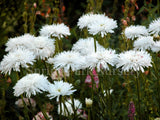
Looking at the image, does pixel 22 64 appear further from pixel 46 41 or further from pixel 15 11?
pixel 15 11

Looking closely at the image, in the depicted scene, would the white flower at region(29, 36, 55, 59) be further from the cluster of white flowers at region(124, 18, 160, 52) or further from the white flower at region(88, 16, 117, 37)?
the cluster of white flowers at region(124, 18, 160, 52)

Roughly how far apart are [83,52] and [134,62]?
45cm

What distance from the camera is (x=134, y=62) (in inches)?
66.9

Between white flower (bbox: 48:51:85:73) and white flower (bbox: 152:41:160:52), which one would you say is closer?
white flower (bbox: 48:51:85:73)

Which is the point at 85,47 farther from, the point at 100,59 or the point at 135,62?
the point at 135,62

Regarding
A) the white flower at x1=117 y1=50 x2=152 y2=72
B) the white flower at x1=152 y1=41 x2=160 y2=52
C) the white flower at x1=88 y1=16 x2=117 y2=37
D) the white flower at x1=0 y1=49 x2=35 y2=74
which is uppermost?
the white flower at x1=88 y1=16 x2=117 y2=37

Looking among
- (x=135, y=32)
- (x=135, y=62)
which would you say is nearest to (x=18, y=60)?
(x=135, y=62)

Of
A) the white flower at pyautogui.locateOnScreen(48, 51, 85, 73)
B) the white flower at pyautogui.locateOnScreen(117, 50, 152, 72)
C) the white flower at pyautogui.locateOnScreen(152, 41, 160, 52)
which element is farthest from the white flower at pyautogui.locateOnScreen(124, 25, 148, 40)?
the white flower at pyautogui.locateOnScreen(48, 51, 85, 73)

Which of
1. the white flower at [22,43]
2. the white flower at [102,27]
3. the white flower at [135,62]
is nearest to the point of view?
the white flower at [135,62]

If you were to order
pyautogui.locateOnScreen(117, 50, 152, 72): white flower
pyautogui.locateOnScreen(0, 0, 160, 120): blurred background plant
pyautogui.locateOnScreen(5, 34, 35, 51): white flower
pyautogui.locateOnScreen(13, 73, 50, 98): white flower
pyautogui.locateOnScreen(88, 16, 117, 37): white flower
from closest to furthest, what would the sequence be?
pyautogui.locateOnScreen(13, 73, 50, 98): white flower → pyautogui.locateOnScreen(117, 50, 152, 72): white flower → pyautogui.locateOnScreen(88, 16, 117, 37): white flower → pyautogui.locateOnScreen(5, 34, 35, 51): white flower → pyautogui.locateOnScreen(0, 0, 160, 120): blurred background plant

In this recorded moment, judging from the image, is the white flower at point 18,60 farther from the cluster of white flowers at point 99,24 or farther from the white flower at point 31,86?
the cluster of white flowers at point 99,24

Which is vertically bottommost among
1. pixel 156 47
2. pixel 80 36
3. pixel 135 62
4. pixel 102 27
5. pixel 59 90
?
pixel 59 90

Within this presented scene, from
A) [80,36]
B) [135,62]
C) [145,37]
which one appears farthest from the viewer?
[80,36]

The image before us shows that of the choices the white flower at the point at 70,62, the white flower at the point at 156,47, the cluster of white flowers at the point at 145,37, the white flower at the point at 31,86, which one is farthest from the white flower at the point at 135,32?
the white flower at the point at 31,86
